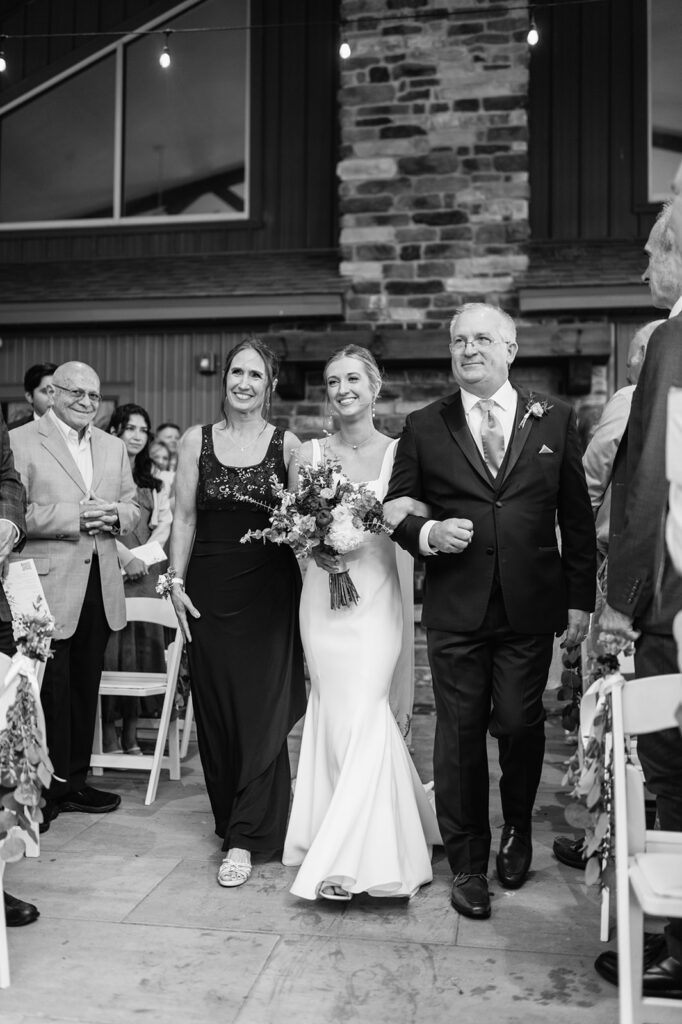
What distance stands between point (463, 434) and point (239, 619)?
3.80 ft

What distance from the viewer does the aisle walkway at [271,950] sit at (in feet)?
8.17

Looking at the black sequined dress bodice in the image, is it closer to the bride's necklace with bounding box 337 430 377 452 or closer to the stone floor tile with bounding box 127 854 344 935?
the bride's necklace with bounding box 337 430 377 452

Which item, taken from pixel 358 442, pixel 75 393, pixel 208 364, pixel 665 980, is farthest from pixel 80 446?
pixel 208 364

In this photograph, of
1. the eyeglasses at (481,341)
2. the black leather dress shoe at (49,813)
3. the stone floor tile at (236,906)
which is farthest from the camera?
the black leather dress shoe at (49,813)

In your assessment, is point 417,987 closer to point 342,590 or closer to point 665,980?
point 665,980

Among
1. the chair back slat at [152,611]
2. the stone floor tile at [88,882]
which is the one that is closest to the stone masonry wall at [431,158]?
the chair back slat at [152,611]

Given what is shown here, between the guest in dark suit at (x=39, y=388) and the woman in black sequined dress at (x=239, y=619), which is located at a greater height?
Answer: the guest in dark suit at (x=39, y=388)

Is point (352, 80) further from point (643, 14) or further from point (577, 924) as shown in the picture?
point (577, 924)

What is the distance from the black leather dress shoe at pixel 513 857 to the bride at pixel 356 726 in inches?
10.7

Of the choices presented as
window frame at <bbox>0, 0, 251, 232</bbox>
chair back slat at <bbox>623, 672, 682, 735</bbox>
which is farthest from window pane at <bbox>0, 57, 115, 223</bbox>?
chair back slat at <bbox>623, 672, 682, 735</bbox>

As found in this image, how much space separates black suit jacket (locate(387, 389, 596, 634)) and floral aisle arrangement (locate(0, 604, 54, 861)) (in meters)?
1.32

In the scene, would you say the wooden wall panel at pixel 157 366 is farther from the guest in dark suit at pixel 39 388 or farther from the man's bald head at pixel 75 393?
the man's bald head at pixel 75 393

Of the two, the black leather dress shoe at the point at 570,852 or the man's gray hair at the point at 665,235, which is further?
the black leather dress shoe at the point at 570,852

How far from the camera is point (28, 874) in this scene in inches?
137
